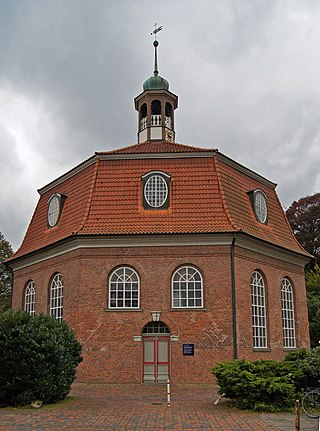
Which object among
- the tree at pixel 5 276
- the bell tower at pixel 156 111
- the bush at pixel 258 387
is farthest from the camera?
the tree at pixel 5 276

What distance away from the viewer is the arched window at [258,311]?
21891mm

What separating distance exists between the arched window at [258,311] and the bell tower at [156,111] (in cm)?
979

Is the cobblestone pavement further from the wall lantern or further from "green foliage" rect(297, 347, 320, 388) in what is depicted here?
the wall lantern

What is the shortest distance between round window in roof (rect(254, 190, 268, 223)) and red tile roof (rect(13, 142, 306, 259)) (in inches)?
18.2

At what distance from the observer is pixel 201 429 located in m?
10.6

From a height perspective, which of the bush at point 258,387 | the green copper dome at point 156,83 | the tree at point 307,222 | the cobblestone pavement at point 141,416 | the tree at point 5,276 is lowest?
the cobblestone pavement at point 141,416

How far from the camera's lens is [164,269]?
2092cm

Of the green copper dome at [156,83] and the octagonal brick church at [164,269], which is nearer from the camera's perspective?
the octagonal brick church at [164,269]

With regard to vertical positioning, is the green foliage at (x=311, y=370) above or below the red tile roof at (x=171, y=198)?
below

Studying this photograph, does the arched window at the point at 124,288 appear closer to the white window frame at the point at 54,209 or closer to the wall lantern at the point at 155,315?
the wall lantern at the point at 155,315

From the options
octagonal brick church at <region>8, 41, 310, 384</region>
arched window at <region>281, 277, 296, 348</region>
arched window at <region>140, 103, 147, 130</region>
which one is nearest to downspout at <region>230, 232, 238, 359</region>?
octagonal brick church at <region>8, 41, 310, 384</region>

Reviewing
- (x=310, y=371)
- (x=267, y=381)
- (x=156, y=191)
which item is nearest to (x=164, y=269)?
(x=156, y=191)

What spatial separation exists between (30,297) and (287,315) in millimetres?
13188

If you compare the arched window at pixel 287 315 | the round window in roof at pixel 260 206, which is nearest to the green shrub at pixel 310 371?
the arched window at pixel 287 315
